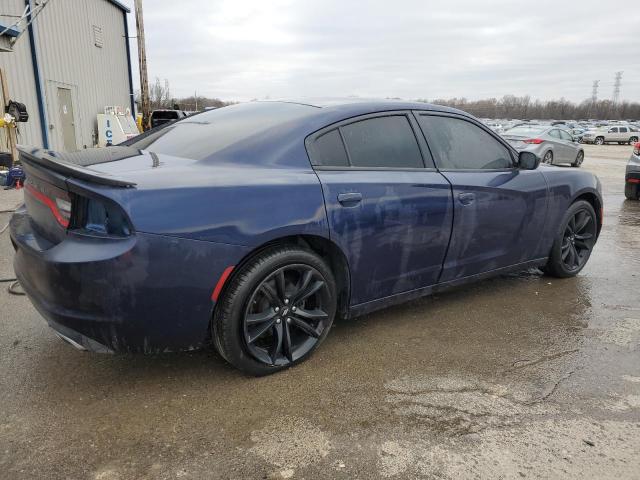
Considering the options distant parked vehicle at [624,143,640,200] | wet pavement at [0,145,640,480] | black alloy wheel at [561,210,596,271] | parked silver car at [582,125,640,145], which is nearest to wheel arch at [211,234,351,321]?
wet pavement at [0,145,640,480]

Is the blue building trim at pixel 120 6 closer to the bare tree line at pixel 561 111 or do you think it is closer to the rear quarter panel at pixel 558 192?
the rear quarter panel at pixel 558 192

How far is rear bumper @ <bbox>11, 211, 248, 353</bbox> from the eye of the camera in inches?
88.4

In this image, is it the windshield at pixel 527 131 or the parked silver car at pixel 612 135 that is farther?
the parked silver car at pixel 612 135

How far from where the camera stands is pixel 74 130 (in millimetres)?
16438

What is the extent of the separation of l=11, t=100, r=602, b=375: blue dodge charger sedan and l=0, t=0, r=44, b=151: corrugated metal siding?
36.9 feet

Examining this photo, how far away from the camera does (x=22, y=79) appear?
515 inches

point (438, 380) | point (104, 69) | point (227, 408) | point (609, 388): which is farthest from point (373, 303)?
point (104, 69)

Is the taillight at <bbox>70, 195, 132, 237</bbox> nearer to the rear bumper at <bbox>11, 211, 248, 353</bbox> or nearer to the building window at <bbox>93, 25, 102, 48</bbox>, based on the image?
the rear bumper at <bbox>11, 211, 248, 353</bbox>

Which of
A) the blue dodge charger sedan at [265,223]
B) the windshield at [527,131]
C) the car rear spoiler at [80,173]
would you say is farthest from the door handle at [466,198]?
the windshield at [527,131]

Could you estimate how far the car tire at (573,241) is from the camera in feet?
14.6

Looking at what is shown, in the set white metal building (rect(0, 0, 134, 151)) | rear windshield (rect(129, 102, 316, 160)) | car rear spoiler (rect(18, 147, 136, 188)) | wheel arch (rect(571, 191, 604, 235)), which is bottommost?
wheel arch (rect(571, 191, 604, 235))

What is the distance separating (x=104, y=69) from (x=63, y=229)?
19.3 meters

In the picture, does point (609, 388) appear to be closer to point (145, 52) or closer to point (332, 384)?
point (332, 384)

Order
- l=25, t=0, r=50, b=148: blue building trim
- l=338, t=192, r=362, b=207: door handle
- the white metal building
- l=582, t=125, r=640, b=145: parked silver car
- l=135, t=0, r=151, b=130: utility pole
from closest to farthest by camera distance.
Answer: l=338, t=192, r=362, b=207: door handle, the white metal building, l=25, t=0, r=50, b=148: blue building trim, l=135, t=0, r=151, b=130: utility pole, l=582, t=125, r=640, b=145: parked silver car
